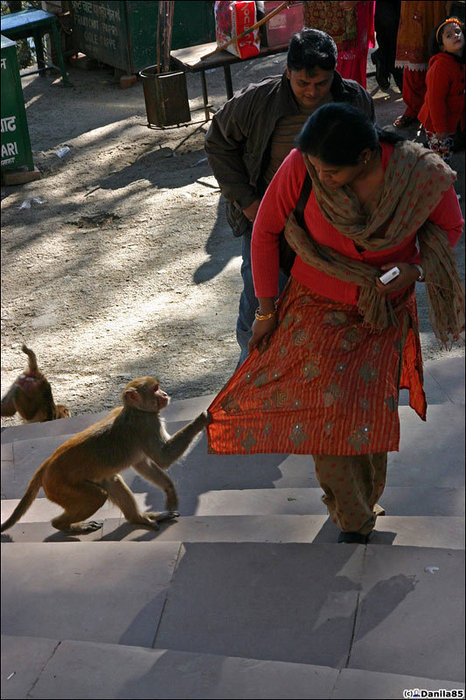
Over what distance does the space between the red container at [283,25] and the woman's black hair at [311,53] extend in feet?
20.3

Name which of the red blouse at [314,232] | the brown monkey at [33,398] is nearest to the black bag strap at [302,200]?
the red blouse at [314,232]

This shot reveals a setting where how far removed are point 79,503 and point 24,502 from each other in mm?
251

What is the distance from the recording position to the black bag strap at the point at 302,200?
2922 mm

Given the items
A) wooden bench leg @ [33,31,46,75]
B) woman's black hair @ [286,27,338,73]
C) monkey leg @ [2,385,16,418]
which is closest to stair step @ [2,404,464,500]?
monkey leg @ [2,385,16,418]

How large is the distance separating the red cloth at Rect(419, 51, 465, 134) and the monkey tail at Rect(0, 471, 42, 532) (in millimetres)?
4996

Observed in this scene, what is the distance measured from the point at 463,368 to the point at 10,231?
5.59m

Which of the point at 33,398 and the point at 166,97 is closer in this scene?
the point at 33,398

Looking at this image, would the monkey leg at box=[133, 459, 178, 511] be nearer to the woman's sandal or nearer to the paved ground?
the paved ground

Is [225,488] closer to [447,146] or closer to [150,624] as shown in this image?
[150,624]

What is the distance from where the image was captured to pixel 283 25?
930cm

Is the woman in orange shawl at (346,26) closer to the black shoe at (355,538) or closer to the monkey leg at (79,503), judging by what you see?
the monkey leg at (79,503)

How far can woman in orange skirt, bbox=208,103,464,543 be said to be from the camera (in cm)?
274

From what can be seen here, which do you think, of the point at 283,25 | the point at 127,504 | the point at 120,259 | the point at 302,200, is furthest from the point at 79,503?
the point at 283,25

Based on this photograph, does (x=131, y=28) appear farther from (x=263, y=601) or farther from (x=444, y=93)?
(x=263, y=601)
